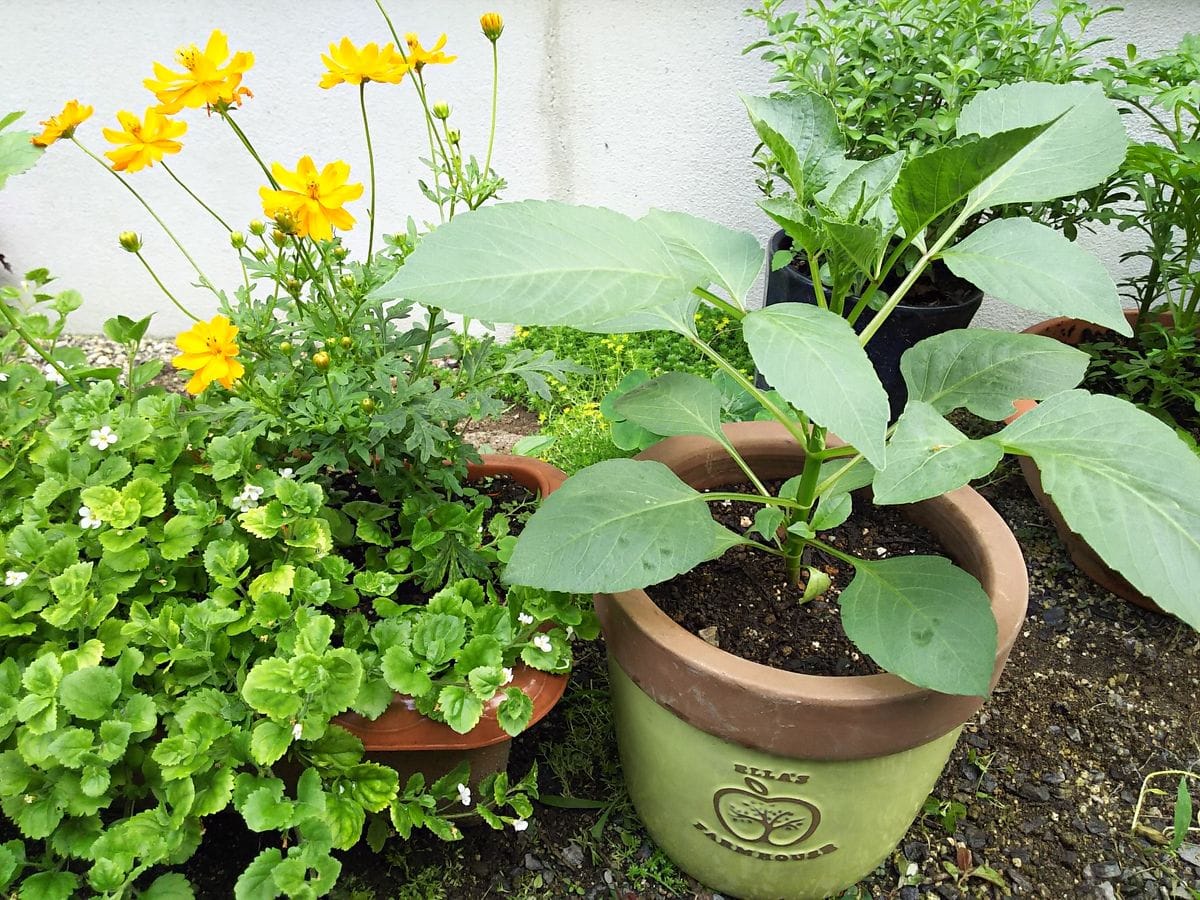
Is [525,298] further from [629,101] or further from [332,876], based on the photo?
[629,101]

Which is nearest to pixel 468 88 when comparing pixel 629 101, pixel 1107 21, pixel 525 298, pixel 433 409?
pixel 629 101

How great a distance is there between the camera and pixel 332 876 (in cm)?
101

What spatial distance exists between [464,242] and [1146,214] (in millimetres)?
1651

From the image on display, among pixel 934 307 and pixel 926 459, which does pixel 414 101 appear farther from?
pixel 926 459

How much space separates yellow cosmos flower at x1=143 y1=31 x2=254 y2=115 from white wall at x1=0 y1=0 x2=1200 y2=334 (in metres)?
1.43

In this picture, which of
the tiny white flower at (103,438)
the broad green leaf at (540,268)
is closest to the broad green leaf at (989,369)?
the broad green leaf at (540,268)

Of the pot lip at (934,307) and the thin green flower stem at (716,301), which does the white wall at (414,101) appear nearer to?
the pot lip at (934,307)

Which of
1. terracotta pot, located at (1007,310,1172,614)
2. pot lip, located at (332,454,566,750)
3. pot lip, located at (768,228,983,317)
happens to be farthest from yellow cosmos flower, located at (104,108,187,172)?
terracotta pot, located at (1007,310,1172,614)

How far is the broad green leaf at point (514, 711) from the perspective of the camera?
1119 millimetres

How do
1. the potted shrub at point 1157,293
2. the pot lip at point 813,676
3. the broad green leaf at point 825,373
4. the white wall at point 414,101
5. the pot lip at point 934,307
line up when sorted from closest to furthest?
the broad green leaf at point 825,373 → the pot lip at point 813,676 → the potted shrub at point 1157,293 → the pot lip at point 934,307 → the white wall at point 414,101

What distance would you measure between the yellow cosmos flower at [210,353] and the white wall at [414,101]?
5.32ft

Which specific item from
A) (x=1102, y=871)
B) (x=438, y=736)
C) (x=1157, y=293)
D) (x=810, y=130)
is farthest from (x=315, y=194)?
(x=1157, y=293)

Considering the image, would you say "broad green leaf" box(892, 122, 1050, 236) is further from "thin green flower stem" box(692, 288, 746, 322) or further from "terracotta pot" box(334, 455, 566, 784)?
"terracotta pot" box(334, 455, 566, 784)

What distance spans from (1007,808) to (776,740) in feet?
2.44
